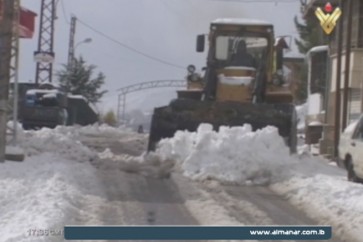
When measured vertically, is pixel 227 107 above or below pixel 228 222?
above

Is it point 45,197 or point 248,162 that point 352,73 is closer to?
point 248,162

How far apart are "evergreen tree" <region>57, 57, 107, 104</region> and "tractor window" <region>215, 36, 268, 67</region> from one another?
35.4m

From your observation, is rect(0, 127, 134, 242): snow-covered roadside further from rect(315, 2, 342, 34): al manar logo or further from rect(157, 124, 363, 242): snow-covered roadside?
rect(315, 2, 342, 34): al manar logo

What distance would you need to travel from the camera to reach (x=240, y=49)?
20219 mm

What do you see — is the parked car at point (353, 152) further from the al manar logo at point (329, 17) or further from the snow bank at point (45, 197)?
the al manar logo at point (329, 17)

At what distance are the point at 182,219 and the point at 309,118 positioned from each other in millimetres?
27973

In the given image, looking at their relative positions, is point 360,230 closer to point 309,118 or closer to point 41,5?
point 309,118

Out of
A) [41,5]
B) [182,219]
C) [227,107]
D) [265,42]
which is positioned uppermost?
[41,5]

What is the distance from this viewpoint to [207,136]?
15656 millimetres

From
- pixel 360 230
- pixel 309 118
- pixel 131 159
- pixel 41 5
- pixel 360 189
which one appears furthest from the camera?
pixel 41 5

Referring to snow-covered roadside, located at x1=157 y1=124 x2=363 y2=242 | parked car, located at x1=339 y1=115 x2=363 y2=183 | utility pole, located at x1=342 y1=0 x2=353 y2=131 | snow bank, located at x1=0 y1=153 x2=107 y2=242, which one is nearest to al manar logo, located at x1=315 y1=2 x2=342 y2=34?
utility pole, located at x1=342 y1=0 x2=353 y2=131

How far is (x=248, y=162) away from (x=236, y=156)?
0.87 feet

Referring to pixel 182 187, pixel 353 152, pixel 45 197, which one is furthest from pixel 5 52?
pixel 353 152

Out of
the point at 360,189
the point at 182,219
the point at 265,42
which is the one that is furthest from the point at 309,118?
the point at 182,219
